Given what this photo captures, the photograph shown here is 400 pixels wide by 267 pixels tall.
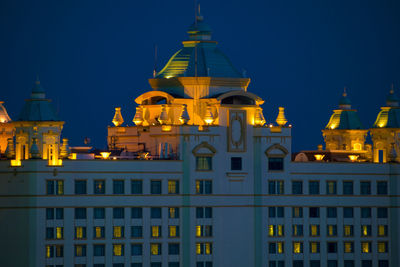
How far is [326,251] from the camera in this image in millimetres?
154875

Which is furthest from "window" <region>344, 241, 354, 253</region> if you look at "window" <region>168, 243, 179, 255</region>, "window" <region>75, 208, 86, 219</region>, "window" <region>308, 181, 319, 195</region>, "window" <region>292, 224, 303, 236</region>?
"window" <region>75, 208, 86, 219</region>

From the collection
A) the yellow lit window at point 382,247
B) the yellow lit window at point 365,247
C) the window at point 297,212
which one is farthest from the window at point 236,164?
the yellow lit window at point 382,247

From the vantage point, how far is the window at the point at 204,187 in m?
150

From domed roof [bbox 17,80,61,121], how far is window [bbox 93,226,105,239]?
45.5 ft

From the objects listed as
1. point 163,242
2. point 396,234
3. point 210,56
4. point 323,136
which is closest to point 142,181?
point 163,242

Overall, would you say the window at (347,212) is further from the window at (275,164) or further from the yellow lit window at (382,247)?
the window at (275,164)

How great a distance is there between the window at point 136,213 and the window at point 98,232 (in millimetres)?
3560

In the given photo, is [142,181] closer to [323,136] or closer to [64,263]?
[64,263]

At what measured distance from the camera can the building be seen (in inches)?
5664

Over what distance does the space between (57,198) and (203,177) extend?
52.9 ft

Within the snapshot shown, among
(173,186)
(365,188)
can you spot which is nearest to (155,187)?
(173,186)

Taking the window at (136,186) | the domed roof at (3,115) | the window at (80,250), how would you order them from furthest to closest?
the domed roof at (3,115), the window at (136,186), the window at (80,250)

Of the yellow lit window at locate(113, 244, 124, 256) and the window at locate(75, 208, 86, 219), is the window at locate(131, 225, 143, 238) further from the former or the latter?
the window at locate(75, 208, 86, 219)

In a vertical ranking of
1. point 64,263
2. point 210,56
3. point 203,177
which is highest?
point 210,56
